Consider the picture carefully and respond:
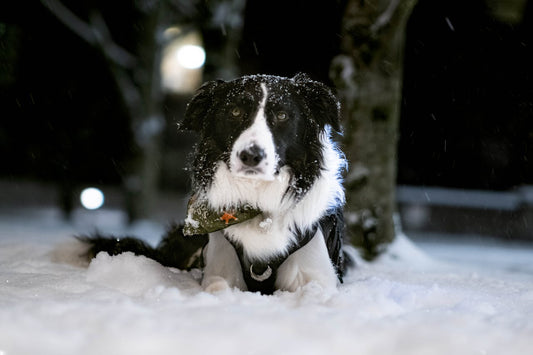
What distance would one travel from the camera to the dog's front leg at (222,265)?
314 centimetres

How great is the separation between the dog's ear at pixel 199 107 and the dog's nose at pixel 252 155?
67cm

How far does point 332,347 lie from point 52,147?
15.6 m

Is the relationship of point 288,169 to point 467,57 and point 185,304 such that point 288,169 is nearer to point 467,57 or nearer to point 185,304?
point 185,304

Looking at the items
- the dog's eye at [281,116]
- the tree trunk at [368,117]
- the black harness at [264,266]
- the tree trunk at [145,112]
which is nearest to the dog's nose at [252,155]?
the dog's eye at [281,116]

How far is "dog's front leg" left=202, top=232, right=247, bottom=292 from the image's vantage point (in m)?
3.14

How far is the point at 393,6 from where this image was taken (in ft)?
17.4

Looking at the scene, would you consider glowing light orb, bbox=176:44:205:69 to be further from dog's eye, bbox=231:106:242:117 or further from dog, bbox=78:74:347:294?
dog's eye, bbox=231:106:242:117

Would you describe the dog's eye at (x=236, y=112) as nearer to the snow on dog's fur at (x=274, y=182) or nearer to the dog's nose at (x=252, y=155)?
the snow on dog's fur at (x=274, y=182)

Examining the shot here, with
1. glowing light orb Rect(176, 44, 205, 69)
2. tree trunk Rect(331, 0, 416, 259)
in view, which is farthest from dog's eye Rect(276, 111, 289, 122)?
glowing light orb Rect(176, 44, 205, 69)

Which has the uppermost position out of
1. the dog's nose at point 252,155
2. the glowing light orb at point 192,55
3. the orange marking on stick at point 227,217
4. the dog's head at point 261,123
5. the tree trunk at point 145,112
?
the glowing light orb at point 192,55

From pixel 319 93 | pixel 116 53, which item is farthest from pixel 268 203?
pixel 116 53

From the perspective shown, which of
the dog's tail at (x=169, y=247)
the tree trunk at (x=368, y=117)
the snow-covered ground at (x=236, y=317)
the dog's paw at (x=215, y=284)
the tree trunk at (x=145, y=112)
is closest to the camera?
the snow-covered ground at (x=236, y=317)

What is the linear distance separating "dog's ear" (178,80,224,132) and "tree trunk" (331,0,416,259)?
8.49 ft

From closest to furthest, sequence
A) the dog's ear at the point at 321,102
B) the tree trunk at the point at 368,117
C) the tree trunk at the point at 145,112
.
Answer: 1. the dog's ear at the point at 321,102
2. the tree trunk at the point at 368,117
3. the tree trunk at the point at 145,112
